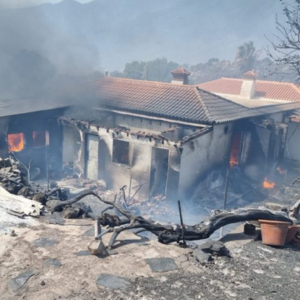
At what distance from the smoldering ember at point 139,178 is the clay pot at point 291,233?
35mm

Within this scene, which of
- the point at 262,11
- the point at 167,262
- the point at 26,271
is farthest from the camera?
the point at 262,11

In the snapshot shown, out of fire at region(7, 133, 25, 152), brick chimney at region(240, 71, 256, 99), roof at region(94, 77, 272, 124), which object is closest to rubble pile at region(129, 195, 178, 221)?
roof at region(94, 77, 272, 124)

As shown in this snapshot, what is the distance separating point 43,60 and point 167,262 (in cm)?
2538

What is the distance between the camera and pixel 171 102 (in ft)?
65.0

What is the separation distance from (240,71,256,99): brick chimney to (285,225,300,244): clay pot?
2665 cm

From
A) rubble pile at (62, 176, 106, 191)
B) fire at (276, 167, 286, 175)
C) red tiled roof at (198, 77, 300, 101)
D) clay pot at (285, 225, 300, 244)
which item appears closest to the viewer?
clay pot at (285, 225, 300, 244)

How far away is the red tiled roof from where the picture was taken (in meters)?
32.4

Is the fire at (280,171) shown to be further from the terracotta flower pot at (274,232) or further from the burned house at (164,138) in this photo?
the terracotta flower pot at (274,232)

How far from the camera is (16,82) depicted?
26.0 m

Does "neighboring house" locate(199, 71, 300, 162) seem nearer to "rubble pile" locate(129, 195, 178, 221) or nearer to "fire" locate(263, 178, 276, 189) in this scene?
"fire" locate(263, 178, 276, 189)

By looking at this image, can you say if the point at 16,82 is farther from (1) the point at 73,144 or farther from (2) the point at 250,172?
(2) the point at 250,172

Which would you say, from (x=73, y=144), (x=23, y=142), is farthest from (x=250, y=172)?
(x=23, y=142)

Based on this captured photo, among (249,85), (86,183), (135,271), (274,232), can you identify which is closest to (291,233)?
(274,232)

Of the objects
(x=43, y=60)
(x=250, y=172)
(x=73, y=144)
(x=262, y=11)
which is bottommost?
(x=250, y=172)
